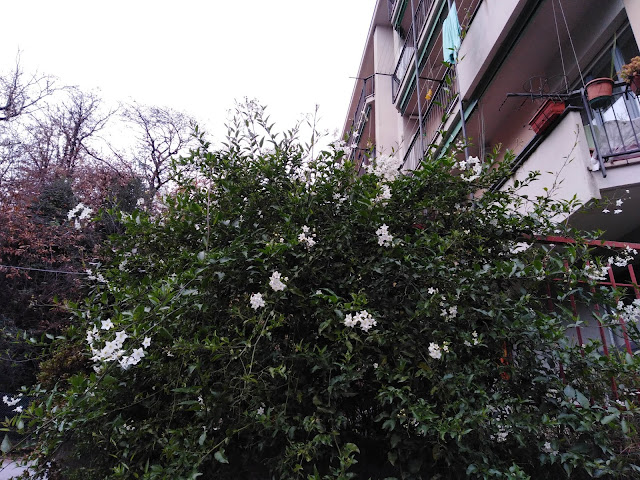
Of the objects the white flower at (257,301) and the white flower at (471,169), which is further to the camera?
the white flower at (471,169)

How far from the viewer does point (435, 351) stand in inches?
74.3

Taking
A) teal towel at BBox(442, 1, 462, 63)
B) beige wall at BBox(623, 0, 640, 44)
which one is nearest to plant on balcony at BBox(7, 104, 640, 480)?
beige wall at BBox(623, 0, 640, 44)

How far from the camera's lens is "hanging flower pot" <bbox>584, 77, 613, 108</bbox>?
13.8 feet

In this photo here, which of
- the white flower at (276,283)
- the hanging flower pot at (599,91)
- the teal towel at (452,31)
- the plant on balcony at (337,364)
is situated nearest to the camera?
the plant on balcony at (337,364)

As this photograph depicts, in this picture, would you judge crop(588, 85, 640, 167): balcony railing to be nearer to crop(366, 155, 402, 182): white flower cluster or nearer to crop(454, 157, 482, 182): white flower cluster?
crop(454, 157, 482, 182): white flower cluster

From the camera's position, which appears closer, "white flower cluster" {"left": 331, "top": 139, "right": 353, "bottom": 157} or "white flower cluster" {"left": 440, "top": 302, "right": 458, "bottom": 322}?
"white flower cluster" {"left": 440, "top": 302, "right": 458, "bottom": 322}

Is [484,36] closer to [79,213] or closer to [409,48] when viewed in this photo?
[409,48]

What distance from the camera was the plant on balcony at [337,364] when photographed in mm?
1809

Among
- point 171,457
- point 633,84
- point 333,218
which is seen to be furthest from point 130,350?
point 633,84

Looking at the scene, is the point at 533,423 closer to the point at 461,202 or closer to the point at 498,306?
the point at 498,306

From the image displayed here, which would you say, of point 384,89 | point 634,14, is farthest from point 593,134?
point 384,89

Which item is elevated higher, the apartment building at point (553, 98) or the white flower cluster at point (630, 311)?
the apartment building at point (553, 98)

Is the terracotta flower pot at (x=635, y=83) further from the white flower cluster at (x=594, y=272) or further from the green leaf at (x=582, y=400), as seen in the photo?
the green leaf at (x=582, y=400)

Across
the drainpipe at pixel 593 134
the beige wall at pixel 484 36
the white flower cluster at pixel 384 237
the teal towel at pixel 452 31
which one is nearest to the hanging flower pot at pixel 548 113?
the drainpipe at pixel 593 134
